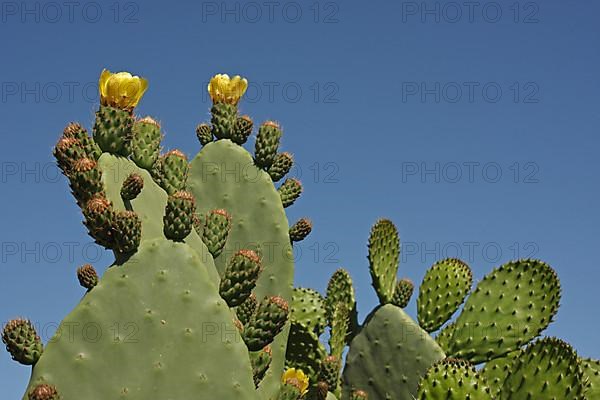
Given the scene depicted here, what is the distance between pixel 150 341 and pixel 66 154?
0.65 m

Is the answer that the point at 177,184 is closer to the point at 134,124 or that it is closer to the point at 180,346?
the point at 134,124

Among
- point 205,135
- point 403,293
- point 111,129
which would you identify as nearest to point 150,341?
point 111,129

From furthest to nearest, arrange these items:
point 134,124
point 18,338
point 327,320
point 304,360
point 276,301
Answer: point 327,320 < point 304,360 < point 134,124 < point 276,301 < point 18,338

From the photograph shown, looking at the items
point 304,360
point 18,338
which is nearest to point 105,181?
point 18,338

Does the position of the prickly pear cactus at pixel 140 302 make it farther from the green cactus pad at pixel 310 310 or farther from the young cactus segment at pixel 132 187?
the green cactus pad at pixel 310 310

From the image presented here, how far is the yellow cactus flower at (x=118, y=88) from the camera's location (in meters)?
2.88

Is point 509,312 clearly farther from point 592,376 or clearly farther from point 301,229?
point 301,229

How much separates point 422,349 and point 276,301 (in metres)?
1.68

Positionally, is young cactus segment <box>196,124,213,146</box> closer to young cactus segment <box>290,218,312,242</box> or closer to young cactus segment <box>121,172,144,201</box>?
young cactus segment <box>290,218,312,242</box>

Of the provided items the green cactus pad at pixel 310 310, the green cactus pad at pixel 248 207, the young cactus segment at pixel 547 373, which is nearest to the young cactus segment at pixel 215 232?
the green cactus pad at pixel 248 207

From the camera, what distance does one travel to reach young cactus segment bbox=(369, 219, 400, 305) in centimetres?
447

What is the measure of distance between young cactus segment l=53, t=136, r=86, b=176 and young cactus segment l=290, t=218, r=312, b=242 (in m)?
1.27

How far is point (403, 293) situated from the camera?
4.45 metres

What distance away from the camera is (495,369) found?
4223 millimetres
